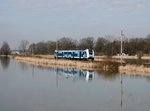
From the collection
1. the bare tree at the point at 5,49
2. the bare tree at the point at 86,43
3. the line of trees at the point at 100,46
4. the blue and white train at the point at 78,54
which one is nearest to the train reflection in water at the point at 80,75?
the blue and white train at the point at 78,54

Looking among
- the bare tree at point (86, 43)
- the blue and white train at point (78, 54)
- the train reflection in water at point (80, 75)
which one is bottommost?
the train reflection in water at point (80, 75)

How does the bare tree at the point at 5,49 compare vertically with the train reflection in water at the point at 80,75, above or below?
above

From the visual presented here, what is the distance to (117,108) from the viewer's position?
13.6 meters

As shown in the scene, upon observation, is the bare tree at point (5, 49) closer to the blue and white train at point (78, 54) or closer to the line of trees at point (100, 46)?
the line of trees at point (100, 46)

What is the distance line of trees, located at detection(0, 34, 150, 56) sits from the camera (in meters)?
66.9

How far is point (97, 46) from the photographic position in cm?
7875

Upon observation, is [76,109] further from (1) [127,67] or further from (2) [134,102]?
(1) [127,67]

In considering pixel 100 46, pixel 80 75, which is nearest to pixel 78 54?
pixel 80 75

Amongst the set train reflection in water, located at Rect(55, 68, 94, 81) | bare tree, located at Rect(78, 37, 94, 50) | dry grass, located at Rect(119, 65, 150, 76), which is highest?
bare tree, located at Rect(78, 37, 94, 50)

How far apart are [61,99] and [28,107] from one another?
2.43 metres

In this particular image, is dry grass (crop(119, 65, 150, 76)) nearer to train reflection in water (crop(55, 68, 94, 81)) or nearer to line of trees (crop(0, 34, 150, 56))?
train reflection in water (crop(55, 68, 94, 81))

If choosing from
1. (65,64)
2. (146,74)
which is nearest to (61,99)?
(146,74)

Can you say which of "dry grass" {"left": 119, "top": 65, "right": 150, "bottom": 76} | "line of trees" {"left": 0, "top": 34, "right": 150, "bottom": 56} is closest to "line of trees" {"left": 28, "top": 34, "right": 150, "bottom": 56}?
"line of trees" {"left": 0, "top": 34, "right": 150, "bottom": 56}

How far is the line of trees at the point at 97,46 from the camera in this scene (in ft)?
219
